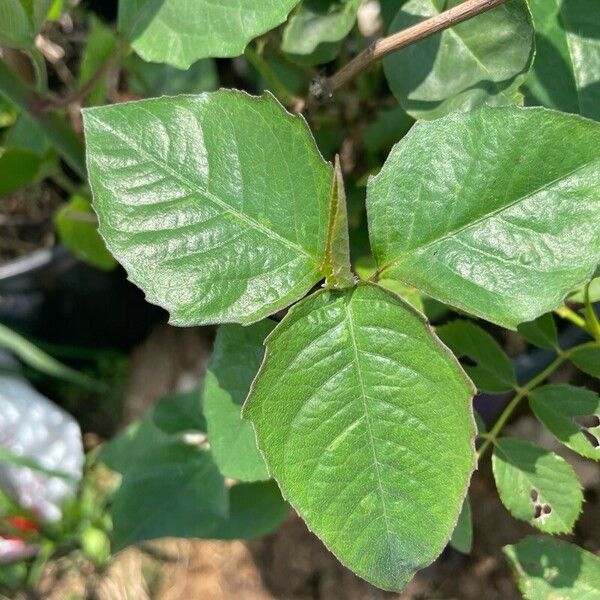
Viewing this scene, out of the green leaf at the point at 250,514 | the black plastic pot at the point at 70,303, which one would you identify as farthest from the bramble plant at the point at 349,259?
the black plastic pot at the point at 70,303

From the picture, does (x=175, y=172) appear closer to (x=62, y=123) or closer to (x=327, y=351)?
(x=327, y=351)

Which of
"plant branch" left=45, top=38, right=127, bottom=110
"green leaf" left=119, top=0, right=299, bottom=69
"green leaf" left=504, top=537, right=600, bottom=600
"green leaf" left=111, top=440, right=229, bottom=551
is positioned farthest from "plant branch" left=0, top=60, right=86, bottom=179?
"green leaf" left=504, top=537, right=600, bottom=600

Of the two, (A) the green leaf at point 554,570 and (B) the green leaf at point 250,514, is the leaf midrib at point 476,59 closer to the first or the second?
(A) the green leaf at point 554,570

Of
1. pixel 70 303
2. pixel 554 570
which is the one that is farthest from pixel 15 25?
pixel 70 303

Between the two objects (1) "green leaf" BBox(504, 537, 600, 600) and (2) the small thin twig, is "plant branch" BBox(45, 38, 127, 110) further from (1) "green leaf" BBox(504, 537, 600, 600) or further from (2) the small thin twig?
(1) "green leaf" BBox(504, 537, 600, 600)

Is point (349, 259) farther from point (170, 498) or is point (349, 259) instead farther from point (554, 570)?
point (170, 498)

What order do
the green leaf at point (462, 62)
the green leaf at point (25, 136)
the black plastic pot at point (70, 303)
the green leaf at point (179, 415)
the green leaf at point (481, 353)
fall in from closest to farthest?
the green leaf at point (462, 62) → the green leaf at point (481, 353) → the green leaf at point (179, 415) → the green leaf at point (25, 136) → the black plastic pot at point (70, 303)

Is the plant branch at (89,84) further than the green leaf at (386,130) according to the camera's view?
No

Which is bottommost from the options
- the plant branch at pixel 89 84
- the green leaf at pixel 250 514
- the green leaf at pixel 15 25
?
the green leaf at pixel 250 514
